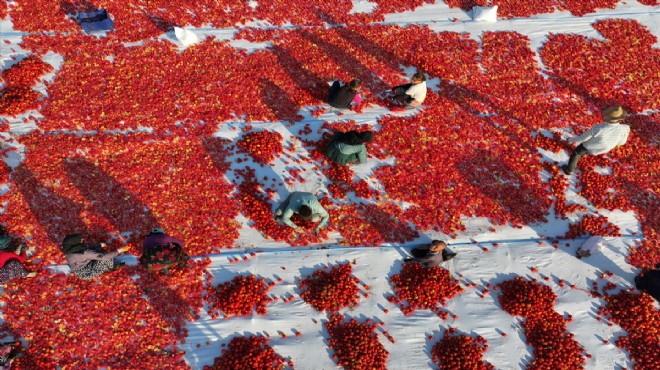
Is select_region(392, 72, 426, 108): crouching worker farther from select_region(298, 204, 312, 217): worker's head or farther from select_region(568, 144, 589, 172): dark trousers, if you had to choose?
select_region(298, 204, 312, 217): worker's head

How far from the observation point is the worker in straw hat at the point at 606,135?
8.30 m

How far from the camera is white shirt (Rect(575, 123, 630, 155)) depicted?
28.1ft

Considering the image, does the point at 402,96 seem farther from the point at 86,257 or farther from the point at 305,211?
the point at 86,257

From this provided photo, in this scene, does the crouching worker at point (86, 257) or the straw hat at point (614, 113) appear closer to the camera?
the crouching worker at point (86, 257)

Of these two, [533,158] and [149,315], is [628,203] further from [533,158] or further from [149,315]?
[149,315]

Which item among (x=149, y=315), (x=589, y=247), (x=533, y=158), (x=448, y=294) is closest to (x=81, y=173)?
(x=149, y=315)

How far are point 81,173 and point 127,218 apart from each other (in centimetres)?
176

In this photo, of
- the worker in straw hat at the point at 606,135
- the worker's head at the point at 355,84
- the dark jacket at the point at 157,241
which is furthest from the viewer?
the worker's head at the point at 355,84

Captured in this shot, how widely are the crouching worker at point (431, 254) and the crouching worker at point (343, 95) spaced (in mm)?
4234

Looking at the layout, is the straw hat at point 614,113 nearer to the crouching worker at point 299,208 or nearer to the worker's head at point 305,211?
the crouching worker at point 299,208

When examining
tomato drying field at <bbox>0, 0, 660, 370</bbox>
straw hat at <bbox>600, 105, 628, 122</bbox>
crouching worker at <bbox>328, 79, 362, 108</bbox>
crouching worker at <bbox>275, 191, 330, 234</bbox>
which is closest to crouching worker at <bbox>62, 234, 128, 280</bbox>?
tomato drying field at <bbox>0, 0, 660, 370</bbox>

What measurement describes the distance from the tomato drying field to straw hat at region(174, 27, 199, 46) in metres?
0.14

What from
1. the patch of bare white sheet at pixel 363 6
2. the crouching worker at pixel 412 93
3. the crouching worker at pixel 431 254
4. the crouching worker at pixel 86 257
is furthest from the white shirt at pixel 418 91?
the crouching worker at pixel 86 257

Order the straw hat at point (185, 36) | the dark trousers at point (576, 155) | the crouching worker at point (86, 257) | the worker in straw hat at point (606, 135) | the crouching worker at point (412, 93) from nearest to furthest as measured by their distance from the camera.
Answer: the crouching worker at point (86, 257) → the worker in straw hat at point (606, 135) → the dark trousers at point (576, 155) → the crouching worker at point (412, 93) → the straw hat at point (185, 36)
